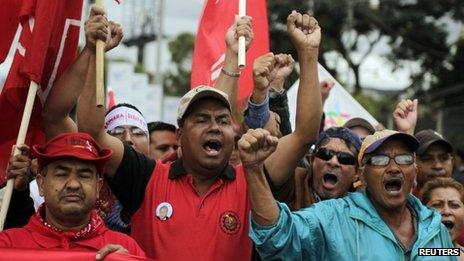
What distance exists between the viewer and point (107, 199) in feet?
17.5

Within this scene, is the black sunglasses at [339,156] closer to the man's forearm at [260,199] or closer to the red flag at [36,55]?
the man's forearm at [260,199]

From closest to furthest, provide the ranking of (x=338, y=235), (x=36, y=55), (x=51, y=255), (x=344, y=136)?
(x=51, y=255) → (x=338, y=235) → (x=36, y=55) → (x=344, y=136)

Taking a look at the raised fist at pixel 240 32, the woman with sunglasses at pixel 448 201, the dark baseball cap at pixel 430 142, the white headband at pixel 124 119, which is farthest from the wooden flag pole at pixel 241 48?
the dark baseball cap at pixel 430 142

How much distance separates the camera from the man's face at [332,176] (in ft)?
18.9

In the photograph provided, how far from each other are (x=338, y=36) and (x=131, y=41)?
10632 millimetres

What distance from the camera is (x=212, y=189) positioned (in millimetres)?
4832

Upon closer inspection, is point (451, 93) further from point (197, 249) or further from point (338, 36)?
point (197, 249)

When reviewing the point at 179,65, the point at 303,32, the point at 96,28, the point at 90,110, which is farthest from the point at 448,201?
the point at 179,65

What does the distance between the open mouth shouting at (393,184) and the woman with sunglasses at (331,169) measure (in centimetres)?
88

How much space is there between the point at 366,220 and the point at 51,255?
1.47 metres

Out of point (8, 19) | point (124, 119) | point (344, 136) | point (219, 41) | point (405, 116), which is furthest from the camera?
point (219, 41)

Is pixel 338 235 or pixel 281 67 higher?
pixel 281 67

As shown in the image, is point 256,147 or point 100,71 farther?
point 100,71

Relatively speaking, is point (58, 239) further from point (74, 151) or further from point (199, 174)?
point (199, 174)
